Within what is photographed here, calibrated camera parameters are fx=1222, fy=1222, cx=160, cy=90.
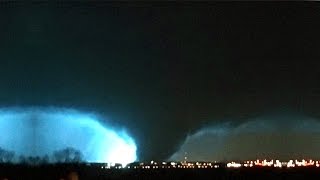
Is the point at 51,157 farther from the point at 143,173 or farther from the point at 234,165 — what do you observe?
the point at 234,165

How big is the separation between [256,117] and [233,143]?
216mm

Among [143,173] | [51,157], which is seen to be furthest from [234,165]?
[51,157]

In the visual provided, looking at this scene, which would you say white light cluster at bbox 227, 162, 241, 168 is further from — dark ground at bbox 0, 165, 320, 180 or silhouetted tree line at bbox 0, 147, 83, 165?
silhouetted tree line at bbox 0, 147, 83, 165

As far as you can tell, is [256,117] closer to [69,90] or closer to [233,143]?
[233,143]

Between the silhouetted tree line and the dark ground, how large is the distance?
33 mm

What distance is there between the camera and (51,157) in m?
7.54

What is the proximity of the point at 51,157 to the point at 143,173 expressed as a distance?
1.89 ft

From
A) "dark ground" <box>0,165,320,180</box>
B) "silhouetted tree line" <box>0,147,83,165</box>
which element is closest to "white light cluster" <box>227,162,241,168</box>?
"dark ground" <box>0,165,320,180</box>

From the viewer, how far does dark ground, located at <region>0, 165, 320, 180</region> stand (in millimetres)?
7527

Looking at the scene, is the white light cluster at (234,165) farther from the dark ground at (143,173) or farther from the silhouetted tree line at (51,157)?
the silhouetted tree line at (51,157)

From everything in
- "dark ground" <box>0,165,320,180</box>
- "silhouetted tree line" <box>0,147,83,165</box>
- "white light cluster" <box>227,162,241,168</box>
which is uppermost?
"silhouetted tree line" <box>0,147,83,165</box>

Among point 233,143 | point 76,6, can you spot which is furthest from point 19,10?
point 233,143

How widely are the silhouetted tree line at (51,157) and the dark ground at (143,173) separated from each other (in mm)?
33

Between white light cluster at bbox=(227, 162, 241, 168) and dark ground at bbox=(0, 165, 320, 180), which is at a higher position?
white light cluster at bbox=(227, 162, 241, 168)
